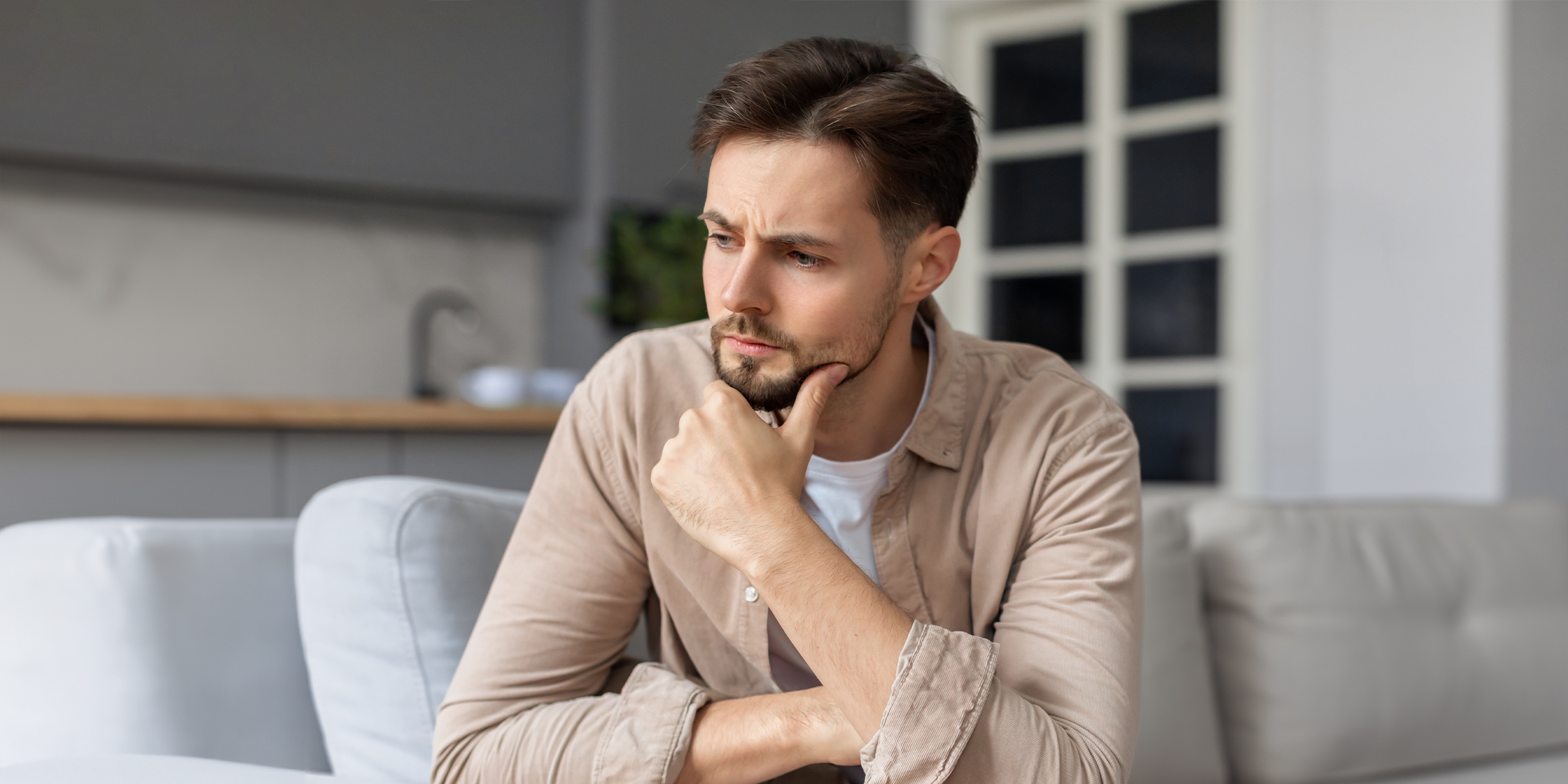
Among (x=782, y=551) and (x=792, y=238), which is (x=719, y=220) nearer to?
(x=792, y=238)

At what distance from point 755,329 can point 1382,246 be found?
3.04 meters

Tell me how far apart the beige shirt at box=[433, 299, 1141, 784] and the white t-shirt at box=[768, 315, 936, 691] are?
2cm

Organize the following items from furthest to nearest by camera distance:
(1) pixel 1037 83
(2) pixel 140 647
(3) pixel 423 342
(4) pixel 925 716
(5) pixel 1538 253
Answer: (1) pixel 1037 83 < (3) pixel 423 342 < (5) pixel 1538 253 < (2) pixel 140 647 < (4) pixel 925 716

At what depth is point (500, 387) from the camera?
134 inches

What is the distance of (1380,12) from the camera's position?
11.8ft

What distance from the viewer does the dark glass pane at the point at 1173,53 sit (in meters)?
3.85

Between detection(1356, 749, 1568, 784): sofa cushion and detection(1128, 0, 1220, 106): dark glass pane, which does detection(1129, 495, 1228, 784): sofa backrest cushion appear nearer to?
detection(1356, 749, 1568, 784): sofa cushion

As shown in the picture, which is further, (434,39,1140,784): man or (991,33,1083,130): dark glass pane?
(991,33,1083,130): dark glass pane

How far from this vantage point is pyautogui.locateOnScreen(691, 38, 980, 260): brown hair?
1.12 meters

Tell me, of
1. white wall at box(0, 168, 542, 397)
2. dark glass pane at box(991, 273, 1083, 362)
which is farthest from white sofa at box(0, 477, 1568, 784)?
white wall at box(0, 168, 542, 397)

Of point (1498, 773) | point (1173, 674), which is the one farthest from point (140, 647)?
point (1498, 773)

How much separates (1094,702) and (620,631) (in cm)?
44

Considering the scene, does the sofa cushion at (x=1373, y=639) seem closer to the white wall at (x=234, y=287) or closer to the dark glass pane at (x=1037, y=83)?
the dark glass pane at (x=1037, y=83)

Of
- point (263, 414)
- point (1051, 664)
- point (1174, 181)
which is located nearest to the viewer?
point (1051, 664)
